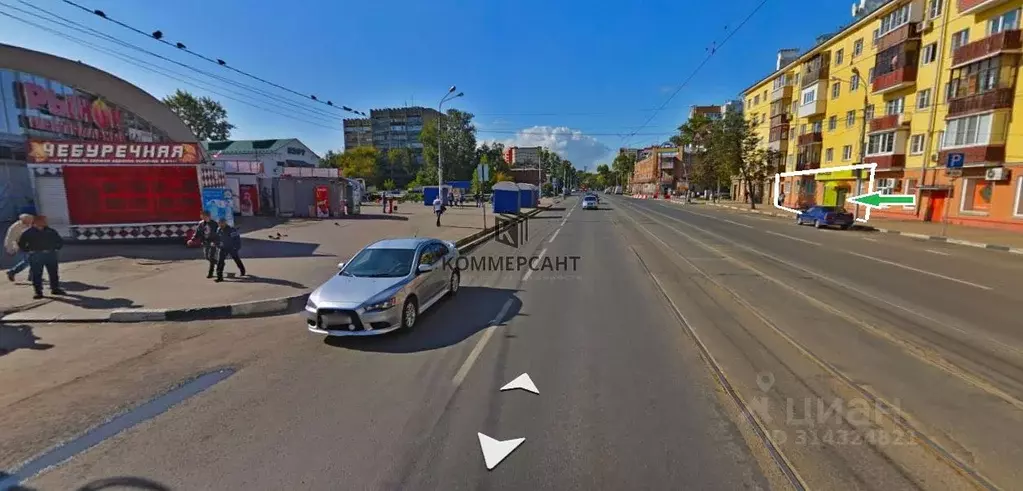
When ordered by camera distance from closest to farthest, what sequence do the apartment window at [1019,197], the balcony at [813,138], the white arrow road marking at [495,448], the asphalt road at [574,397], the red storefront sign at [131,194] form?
the asphalt road at [574,397], the white arrow road marking at [495,448], the red storefront sign at [131,194], the apartment window at [1019,197], the balcony at [813,138]

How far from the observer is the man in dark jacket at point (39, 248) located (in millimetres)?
7949

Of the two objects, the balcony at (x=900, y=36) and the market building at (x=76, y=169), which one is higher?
the balcony at (x=900, y=36)

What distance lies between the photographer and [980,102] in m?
22.3

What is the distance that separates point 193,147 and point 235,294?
34.4 feet

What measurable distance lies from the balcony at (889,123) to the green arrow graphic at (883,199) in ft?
14.9

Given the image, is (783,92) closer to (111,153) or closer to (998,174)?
(998,174)

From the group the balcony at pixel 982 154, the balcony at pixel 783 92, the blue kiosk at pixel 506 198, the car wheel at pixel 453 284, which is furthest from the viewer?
the balcony at pixel 783 92

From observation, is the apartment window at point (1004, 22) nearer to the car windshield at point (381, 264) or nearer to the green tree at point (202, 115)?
the car windshield at point (381, 264)

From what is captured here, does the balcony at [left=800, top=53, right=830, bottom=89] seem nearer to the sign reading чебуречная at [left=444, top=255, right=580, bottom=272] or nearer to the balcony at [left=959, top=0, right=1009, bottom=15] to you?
the balcony at [left=959, top=0, right=1009, bottom=15]

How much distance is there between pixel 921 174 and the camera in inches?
1033

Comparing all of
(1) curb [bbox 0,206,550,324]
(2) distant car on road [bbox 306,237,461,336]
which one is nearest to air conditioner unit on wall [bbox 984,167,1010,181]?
(2) distant car on road [bbox 306,237,461,336]

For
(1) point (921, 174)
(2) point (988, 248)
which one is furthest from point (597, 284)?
(1) point (921, 174)

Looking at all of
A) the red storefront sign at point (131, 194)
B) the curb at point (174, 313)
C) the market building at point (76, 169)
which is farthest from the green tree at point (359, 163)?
the curb at point (174, 313)

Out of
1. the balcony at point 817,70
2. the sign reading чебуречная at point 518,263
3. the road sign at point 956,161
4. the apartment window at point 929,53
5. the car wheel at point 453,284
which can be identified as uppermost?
the balcony at point 817,70
